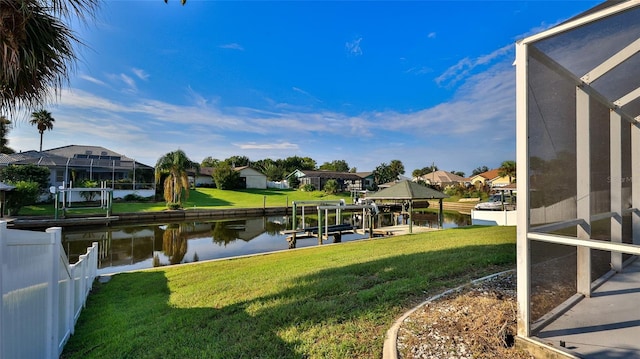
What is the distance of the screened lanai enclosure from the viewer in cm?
250

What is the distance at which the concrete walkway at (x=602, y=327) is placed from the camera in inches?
95.0

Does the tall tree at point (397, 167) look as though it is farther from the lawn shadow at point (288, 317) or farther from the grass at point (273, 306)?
the lawn shadow at point (288, 317)

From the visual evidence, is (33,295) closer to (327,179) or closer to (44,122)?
(44,122)

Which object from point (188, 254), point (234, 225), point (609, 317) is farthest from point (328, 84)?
point (609, 317)

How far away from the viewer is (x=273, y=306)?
4012 millimetres

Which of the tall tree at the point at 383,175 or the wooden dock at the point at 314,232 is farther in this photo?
the tall tree at the point at 383,175

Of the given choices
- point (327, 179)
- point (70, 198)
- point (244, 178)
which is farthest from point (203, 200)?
point (327, 179)

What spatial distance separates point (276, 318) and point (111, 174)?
34425 millimetres

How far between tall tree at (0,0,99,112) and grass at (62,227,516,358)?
3162 mm

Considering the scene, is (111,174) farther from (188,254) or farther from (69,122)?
(188,254)

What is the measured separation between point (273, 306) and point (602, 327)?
3431 mm

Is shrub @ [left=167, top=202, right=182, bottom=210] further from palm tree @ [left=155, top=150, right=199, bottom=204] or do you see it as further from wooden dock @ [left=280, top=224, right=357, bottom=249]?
wooden dock @ [left=280, top=224, right=357, bottom=249]

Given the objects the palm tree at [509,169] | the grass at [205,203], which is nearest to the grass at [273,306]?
the grass at [205,203]

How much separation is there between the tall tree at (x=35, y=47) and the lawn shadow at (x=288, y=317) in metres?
3.16
